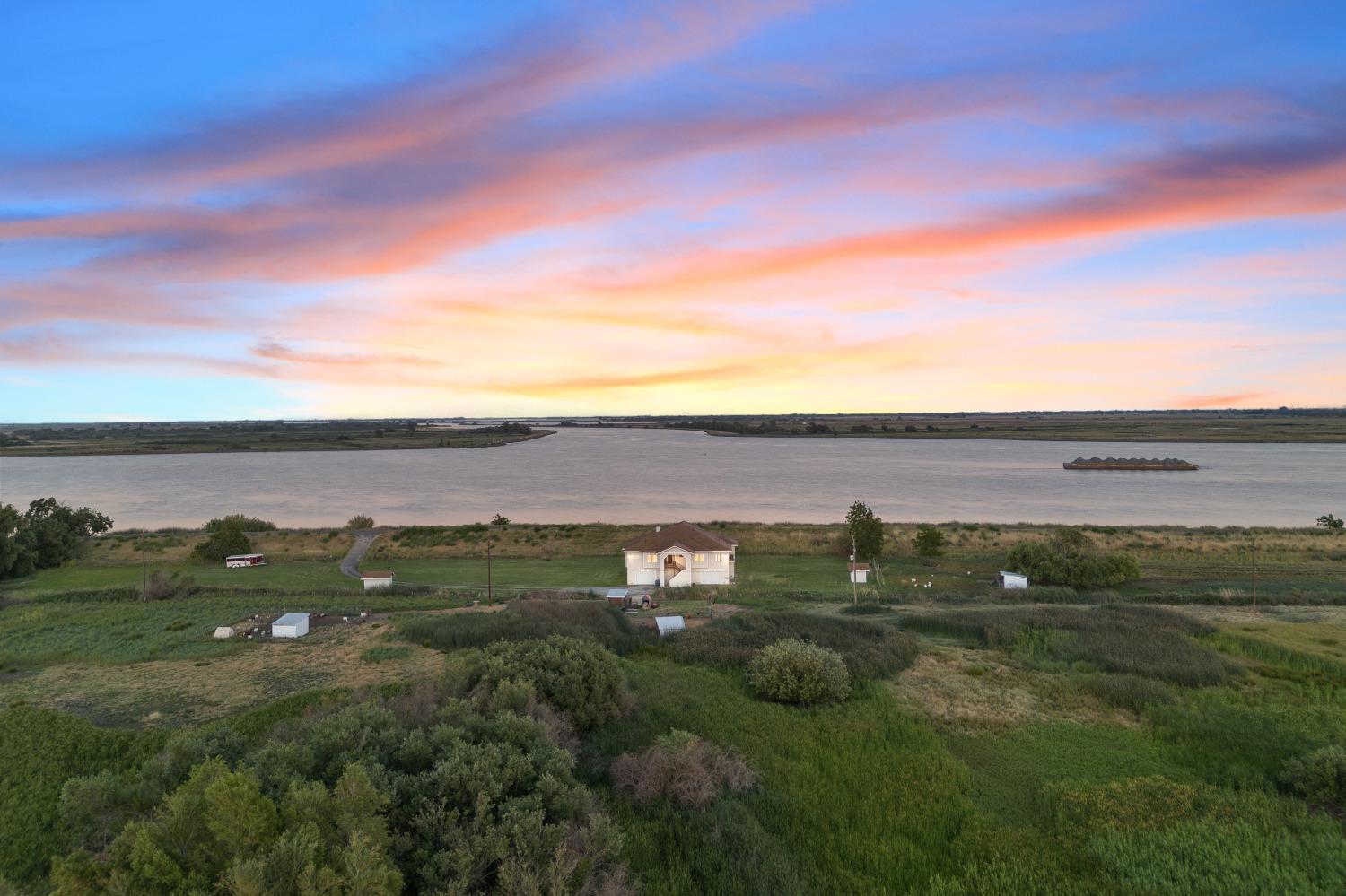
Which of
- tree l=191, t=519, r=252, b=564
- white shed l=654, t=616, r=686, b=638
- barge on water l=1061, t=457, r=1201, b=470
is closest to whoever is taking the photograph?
white shed l=654, t=616, r=686, b=638

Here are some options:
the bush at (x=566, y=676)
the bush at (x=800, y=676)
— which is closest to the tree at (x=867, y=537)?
the bush at (x=800, y=676)

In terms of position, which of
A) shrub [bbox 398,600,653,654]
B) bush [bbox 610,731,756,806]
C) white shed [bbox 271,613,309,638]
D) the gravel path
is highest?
bush [bbox 610,731,756,806]

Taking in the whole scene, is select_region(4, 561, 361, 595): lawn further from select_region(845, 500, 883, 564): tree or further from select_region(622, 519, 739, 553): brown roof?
select_region(845, 500, 883, 564): tree

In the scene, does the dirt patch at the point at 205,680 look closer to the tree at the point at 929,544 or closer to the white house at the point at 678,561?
the white house at the point at 678,561

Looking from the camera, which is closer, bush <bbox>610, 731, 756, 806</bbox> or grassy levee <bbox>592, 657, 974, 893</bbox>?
grassy levee <bbox>592, 657, 974, 893</bbox>

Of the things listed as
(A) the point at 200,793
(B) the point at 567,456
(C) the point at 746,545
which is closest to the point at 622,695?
Answer: (A) the point at 200,793

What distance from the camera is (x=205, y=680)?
1550 centimetres

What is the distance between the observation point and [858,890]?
23.4ft

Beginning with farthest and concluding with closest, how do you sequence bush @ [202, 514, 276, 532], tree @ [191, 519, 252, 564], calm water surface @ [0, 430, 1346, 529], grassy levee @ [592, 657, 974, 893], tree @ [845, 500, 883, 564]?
calm water surface @ [0, 430, 1346, 529]
bush @ [202, 514, 276, 532]
tree @ [191, 519, 252, 564]
tree @ [845, 500, 883, 564]
grassy levee @ [592, 657, 974, 893]

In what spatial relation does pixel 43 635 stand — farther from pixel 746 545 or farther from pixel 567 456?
pixel 567 456

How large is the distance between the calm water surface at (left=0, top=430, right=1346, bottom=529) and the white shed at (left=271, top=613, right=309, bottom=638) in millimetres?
36697

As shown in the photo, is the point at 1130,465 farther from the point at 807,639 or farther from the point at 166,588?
the point at 166,588

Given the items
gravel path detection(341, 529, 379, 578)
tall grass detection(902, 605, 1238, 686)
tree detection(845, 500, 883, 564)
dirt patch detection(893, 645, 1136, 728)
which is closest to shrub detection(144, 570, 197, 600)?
gravel path detection(341, 529, 379, 578)

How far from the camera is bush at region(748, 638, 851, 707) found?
1307 cm
